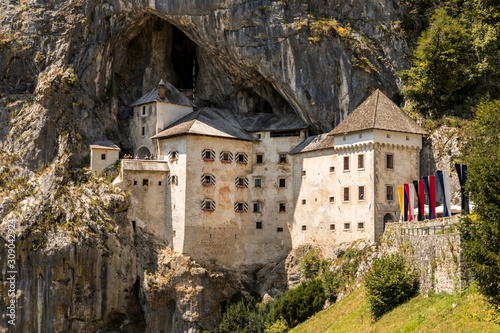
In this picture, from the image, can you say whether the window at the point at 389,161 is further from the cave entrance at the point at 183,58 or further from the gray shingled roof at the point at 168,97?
the cave entrance at the point at 183,58

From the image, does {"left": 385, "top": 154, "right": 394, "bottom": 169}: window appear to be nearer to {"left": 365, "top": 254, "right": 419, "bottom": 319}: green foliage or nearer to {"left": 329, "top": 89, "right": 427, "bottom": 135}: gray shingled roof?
{"left": 329, "top": 89, "right": 427, "bottom": 135}: gray shingled roof

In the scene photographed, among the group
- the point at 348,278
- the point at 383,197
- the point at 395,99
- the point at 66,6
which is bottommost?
the point at 348,278

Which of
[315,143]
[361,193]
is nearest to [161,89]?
[315,143]

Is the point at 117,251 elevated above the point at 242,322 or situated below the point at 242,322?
above

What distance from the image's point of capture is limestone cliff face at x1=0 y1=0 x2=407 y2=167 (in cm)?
8312

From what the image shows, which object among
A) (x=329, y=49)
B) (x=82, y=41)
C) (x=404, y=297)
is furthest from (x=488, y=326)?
(x=82, y=41)

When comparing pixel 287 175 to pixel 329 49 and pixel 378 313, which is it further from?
pixel 378 313

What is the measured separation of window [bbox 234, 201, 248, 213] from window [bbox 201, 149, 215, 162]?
219 inches

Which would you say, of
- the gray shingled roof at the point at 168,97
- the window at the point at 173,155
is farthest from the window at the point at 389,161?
the gray shingled roof at the point at 168,97

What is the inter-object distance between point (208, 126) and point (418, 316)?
38.2m

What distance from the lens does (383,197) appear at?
74.3m

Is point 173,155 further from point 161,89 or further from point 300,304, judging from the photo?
point 300,304

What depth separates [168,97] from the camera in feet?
294

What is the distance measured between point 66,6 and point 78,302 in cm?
3479
